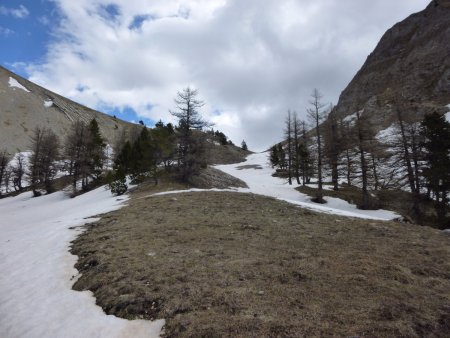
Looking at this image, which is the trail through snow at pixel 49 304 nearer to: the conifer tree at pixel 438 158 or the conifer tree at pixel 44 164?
the conifer tree at pixel 438 158

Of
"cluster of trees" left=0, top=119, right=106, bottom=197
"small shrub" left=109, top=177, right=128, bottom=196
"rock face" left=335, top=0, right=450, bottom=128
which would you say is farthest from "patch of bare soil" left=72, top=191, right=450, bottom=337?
"rock face" left=335, top=0, right=450, bottom=128

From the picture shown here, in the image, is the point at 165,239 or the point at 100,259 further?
the point at 165,239

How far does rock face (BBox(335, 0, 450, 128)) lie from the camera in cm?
7821

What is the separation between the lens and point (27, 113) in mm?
91812

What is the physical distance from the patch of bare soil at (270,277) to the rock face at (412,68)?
5992cm

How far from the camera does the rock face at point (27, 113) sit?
269 ft

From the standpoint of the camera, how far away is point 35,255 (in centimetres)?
1059

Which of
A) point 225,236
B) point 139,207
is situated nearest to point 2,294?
point 225,236

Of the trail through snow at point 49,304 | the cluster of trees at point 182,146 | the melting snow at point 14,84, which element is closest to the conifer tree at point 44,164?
the cluster of trees at point 182,146

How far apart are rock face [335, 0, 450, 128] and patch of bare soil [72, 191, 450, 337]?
5992 centimetres

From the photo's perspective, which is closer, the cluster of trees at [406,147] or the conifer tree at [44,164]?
the cluster of trees at [406,147]

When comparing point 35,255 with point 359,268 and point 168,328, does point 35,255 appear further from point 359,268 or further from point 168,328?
point 359,268

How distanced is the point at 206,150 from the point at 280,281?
26.4 meters

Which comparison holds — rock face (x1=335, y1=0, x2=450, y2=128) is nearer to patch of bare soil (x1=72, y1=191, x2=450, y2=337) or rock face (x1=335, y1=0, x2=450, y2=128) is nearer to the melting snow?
patch of bare soil (x1=72, y1=191, x2=450, y2=337)
